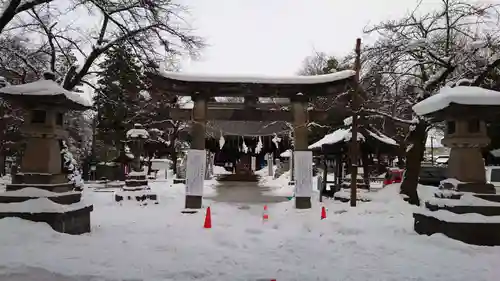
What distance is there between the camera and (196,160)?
15.1 meters

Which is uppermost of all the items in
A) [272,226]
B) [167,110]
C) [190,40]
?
[190,40]

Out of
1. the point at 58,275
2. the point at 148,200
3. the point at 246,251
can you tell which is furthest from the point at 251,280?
the point at 148,200

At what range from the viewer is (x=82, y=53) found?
15305 mm

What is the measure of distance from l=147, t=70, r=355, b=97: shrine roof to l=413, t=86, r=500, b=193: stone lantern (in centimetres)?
600

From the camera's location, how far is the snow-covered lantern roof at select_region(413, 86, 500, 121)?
28.6 ft

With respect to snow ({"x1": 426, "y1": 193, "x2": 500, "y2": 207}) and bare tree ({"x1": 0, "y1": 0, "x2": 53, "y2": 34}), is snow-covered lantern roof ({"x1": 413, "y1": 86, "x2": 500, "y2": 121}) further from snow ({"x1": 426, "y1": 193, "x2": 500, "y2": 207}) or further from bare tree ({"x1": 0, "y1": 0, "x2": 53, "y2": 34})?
bare tree ({"x1": 0, "y1": 0, "x2": 53, "y2": 34})

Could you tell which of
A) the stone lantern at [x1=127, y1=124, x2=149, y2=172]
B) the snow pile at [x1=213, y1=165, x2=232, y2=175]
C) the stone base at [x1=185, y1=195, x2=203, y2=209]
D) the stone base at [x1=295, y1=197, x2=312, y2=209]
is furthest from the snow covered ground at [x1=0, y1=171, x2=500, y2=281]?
the snow pile at [x1=213, y1=165, x2=232, y2=175]

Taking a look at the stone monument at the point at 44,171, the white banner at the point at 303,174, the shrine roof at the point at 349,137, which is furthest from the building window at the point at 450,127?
the shrine roof at the point at 349,137

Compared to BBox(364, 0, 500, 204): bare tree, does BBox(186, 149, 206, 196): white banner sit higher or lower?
lower

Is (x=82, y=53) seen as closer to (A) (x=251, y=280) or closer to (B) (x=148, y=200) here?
(B) (x=148, y=200)

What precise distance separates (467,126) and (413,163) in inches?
282

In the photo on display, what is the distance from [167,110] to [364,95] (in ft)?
26.9

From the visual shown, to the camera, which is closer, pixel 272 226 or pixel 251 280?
pixel 251 280

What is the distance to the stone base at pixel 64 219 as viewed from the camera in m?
8.13
